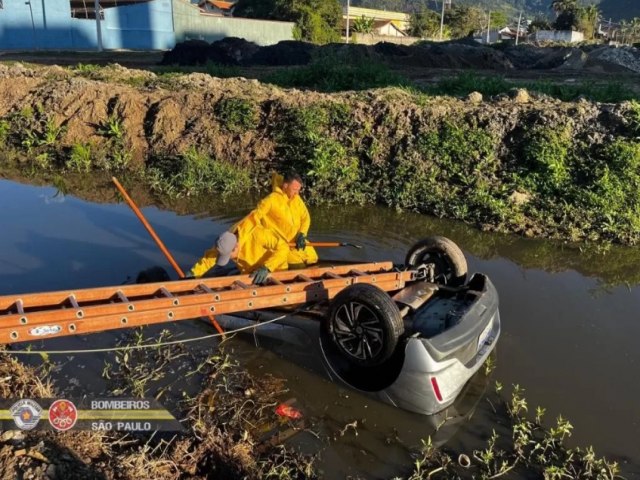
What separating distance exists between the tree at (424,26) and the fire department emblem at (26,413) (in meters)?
75.5

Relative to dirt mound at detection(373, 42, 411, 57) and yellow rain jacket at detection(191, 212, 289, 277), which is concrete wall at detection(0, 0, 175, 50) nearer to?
dirt mound at detection(373, 42, 411, 57)

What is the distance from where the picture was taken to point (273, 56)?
1137 inches

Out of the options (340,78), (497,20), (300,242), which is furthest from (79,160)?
(497,20)

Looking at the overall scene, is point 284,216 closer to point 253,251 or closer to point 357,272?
point 253,251

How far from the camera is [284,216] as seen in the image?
622 cm

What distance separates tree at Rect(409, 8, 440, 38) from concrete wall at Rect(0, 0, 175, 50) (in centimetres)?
4057

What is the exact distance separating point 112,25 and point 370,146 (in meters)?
36.3

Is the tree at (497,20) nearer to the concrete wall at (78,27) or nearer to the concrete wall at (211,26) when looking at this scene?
the concrete wall at (211,26)

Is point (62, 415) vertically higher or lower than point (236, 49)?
lower

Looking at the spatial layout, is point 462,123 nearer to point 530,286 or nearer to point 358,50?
point 530,286

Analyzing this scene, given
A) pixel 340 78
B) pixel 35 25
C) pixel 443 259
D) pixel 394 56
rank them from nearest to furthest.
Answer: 1. pixel 443 259
2. pixel 340 78
3. pixel 394 56
4. pixel 35 25

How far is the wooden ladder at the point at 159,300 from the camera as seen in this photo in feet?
13.1

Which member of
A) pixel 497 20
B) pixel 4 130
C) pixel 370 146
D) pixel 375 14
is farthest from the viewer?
pixel 497 20

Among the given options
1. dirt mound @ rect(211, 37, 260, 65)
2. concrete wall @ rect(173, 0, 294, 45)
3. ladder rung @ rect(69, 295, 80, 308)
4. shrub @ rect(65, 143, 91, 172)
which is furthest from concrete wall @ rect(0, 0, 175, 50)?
ladder rung @ rect(69, 295, 80, 308)
